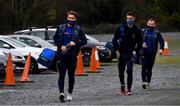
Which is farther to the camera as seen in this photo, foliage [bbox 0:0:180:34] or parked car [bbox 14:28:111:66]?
foliage [bbox 0:0:180:34]

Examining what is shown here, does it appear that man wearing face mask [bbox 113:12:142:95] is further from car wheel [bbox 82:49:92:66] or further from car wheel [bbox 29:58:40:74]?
car wheel [bbox 82:49:92:66]

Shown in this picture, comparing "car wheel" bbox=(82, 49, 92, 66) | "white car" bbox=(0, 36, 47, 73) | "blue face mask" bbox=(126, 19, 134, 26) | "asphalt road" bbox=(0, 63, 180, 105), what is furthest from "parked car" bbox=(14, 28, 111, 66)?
"blue face mask" bbox=(126, 19, 134, 26)

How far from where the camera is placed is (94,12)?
79188 millimetres

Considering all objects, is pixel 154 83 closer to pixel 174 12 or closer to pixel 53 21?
pixel 53 21

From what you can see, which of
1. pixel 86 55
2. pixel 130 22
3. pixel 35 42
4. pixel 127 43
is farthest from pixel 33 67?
pixel 130 22

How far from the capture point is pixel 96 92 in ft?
52.1

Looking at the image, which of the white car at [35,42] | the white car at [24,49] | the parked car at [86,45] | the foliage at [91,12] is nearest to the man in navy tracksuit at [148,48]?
the white car at [24,49]

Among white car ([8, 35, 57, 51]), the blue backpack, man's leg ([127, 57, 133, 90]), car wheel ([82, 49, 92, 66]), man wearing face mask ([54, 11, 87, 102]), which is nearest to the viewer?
man wearing face mask ([54, 11, 87, 102])

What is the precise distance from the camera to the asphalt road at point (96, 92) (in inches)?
530

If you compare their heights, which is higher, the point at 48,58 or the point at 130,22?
the point at 130,22

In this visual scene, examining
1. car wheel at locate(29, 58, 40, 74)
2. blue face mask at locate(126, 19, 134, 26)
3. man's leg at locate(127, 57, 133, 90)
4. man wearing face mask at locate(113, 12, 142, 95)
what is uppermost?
blue face mask at locate(126, 19, 134, 26)

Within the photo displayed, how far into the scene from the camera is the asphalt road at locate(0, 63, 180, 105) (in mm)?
13461

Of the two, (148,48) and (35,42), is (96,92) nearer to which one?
(148,48)

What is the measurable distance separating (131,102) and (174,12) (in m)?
74.4
